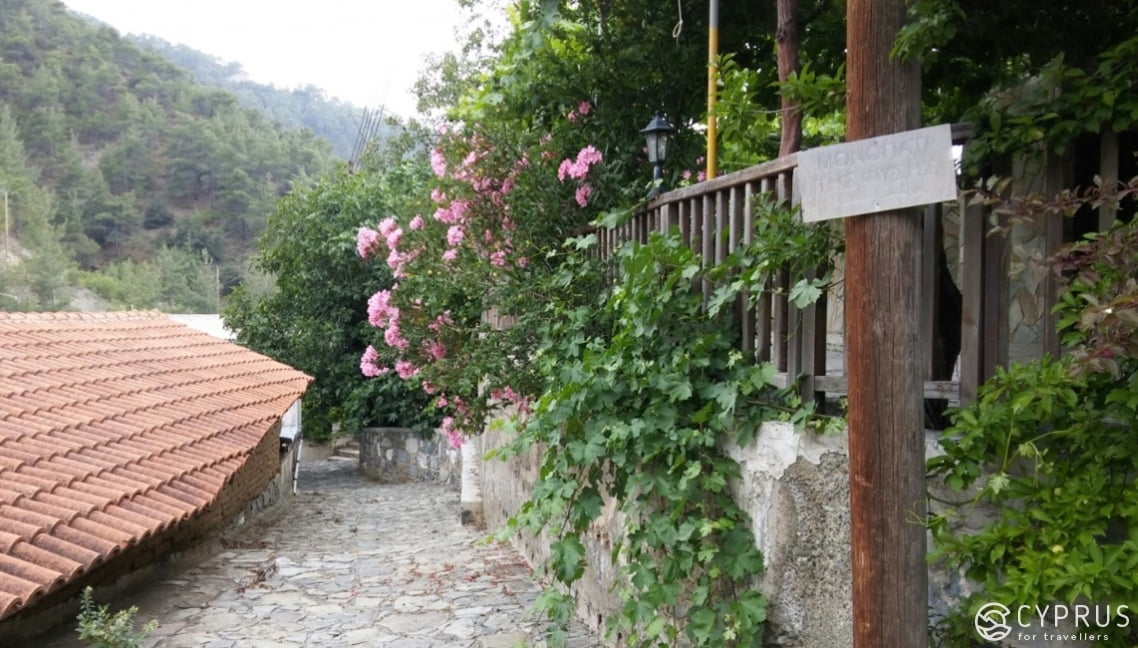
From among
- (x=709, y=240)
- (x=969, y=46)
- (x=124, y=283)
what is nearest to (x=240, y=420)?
(x=709, y=240)

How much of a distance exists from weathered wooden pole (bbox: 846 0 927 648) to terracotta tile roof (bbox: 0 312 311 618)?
10.3ft

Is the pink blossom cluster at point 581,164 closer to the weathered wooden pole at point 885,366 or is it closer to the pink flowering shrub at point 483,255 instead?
the pink flowering shrub at point 483,255

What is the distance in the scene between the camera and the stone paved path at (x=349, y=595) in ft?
15.8

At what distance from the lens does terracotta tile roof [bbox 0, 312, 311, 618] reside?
388cm

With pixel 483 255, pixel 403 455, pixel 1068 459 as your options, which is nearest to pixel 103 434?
pixel 483 255

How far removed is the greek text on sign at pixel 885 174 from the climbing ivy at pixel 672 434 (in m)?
0.65

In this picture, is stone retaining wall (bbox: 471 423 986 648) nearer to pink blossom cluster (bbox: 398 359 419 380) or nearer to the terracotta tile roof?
the terracotta tile roof

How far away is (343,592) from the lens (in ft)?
19.6

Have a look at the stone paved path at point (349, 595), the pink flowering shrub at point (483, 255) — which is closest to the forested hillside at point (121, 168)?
the stone paved path at point (349, 595)

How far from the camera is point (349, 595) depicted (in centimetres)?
588

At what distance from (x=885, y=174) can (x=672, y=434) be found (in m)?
1.34

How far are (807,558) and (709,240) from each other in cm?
127

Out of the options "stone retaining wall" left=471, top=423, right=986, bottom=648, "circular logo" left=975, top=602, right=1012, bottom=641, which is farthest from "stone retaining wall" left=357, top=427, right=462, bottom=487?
"circular logo" left=975, top=602, right=1012, bottom=641

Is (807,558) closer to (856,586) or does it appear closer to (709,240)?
(856,586)
